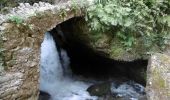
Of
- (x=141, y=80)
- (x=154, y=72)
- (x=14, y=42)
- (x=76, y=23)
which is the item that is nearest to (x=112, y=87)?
(x=141, y=80)

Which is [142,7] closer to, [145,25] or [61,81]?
[145,25]

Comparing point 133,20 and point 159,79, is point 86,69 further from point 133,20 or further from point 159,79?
point 159,79

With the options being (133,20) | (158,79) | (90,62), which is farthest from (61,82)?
(158,79)

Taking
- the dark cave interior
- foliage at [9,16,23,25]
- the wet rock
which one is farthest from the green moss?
foliage at [9,16,23,25]

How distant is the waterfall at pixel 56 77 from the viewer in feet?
30.3

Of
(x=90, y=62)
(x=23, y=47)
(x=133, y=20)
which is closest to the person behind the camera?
(x=23, y=47)

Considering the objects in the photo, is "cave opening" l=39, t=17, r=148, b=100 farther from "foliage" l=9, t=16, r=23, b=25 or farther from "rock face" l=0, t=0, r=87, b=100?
"foliage" l=9, t=16, r=23, b=25

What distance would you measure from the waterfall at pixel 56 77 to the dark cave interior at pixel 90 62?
0.76 feet

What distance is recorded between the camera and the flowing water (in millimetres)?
9234

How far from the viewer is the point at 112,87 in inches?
376

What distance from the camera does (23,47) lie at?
7.04m

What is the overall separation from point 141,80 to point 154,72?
8.69 feet

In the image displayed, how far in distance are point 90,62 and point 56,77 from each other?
1.13 meters

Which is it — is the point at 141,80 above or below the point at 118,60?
below
